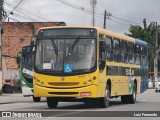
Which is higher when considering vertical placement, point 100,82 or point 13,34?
point 13,34

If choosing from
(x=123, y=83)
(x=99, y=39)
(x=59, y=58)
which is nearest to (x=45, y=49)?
(x=59, y=58)

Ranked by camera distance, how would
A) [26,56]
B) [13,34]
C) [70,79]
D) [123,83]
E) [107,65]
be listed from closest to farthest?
[70,79] < [107,65] < [123,83] < [26,56] < [13,34]

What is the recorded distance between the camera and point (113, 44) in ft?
83.8

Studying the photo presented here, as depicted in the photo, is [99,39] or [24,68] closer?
[99,39]

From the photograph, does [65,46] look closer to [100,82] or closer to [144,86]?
[100,82]

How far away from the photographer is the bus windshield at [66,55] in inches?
890

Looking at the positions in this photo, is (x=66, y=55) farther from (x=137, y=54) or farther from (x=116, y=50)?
(x=137, y=54)

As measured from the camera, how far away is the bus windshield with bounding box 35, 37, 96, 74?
22609mm

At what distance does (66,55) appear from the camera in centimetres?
2277

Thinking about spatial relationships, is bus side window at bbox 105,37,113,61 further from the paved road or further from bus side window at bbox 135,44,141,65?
bus side window at bbox 135,44,141,65

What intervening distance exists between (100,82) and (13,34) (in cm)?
4597

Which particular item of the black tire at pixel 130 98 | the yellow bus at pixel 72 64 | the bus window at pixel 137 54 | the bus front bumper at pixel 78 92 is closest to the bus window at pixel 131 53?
the bus window at pixel 137 54

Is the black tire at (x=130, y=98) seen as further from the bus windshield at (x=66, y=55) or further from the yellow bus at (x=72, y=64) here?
the bus windshield at (x=66, y=55)

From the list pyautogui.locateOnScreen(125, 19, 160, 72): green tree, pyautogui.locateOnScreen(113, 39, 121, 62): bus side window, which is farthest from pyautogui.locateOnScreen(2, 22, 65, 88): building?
pyautogui.locateOnScreen(113, 39, 121, 62): bus side window
